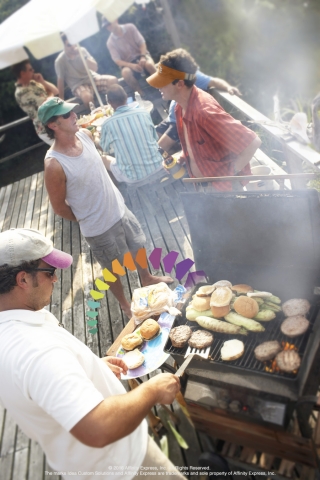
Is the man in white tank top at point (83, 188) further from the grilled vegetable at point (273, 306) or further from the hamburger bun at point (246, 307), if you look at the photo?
the grilled vegetable at point (273, 306)

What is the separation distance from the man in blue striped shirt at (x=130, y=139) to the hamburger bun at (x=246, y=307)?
2.98m

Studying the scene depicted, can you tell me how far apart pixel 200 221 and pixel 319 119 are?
1.44 m

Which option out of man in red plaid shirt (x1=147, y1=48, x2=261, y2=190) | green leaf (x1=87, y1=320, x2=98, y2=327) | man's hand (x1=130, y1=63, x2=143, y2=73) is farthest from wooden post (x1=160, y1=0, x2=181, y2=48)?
green leaf (x1=87, y1=320, x2=98, y2=327)

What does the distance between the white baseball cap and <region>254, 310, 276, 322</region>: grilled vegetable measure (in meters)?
1.30

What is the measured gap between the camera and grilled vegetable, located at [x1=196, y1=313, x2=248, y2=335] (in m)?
2.36

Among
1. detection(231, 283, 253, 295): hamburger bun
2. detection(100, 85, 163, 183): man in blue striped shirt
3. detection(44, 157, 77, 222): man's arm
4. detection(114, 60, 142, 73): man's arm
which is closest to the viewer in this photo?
detection(231, 283, 253, 295): hamburger bun

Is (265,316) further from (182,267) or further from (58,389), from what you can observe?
(58,389)

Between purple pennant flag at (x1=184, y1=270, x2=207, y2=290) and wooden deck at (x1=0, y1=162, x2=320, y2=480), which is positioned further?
wooden deck at (x1=0, y1=162, x2=320, y2=480)

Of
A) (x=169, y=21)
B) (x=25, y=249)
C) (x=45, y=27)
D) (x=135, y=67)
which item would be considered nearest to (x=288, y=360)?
(x=25, y=249)

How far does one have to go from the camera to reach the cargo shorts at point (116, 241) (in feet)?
11.7

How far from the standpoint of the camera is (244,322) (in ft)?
7.78

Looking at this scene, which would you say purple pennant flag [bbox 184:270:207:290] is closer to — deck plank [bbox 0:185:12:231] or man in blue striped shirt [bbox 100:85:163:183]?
man in blue striped shirt [bbox 100:85:163:183]

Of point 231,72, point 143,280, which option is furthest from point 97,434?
point 231,72

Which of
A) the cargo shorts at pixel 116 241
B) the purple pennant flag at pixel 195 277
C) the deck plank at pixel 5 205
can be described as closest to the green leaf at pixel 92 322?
the cargo shorts at pixel 116 241
